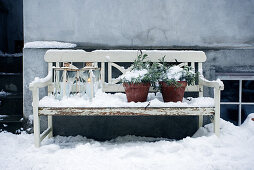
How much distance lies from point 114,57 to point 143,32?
0.57 metres

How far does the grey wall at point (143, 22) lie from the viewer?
11.8 feet

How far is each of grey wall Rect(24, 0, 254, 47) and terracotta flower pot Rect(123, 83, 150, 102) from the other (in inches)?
36.9

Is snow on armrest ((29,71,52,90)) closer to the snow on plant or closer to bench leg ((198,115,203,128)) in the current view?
the snow on plant

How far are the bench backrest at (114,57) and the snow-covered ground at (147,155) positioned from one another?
74cm

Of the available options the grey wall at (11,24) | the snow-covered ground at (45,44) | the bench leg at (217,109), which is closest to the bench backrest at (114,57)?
the snow-covered ground at (45,44)

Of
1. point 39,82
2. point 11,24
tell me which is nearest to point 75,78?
point 39,82

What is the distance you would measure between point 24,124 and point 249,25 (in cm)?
327

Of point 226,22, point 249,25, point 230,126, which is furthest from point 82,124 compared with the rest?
point 249,25

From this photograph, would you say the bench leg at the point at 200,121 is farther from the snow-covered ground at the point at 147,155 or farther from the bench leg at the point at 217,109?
the bench leg at the point at 217,109

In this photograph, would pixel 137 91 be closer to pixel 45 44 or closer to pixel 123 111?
pixel 123 111

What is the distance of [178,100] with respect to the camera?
2.94 m

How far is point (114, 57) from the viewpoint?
11.0 ft

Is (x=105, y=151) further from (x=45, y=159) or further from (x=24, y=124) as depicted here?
(x=24, y=124)

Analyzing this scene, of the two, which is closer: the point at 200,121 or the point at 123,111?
the point at 123,111
